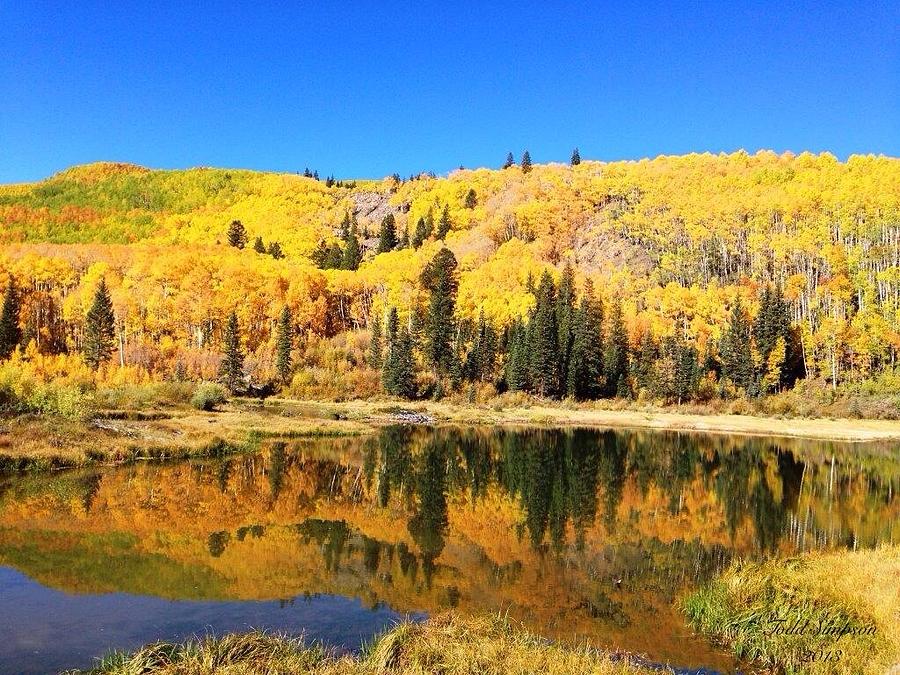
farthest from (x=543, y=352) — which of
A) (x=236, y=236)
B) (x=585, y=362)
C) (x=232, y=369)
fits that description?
(x=236, y=236)

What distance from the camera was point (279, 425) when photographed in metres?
56.6

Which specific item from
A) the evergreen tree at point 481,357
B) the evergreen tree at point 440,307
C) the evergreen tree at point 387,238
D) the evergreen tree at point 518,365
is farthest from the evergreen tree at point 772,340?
the evergreen tree at point 387,238

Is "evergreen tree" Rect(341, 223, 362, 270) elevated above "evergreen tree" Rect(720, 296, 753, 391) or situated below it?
above

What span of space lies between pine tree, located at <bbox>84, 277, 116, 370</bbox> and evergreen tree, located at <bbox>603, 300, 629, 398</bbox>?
73.0 meters

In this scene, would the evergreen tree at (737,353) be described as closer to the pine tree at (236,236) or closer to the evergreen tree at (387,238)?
the evergreen tree at (387,238)

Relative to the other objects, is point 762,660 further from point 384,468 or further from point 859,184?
point 859,184

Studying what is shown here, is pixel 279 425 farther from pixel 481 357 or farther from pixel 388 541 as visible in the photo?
pixel 481 357

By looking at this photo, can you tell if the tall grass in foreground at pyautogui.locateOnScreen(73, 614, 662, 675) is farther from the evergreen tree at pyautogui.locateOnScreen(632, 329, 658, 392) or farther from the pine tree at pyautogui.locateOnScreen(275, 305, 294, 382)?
the evergreen tree at pyautogui.locateOnScreen(632, 329, 658, 392)

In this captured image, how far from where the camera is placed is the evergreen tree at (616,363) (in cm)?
9388

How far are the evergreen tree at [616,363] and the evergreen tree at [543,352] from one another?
7773mm

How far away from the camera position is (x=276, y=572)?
2033 centimetres

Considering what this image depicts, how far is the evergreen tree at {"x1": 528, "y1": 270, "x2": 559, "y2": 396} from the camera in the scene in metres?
91.2

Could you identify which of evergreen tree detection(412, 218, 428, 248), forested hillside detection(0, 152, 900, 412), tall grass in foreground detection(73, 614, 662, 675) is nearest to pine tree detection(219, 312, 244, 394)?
forested hillside detection(0, 152, 900, 412)

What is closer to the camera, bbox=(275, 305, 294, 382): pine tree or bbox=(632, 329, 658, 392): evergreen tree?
bbox=(632, 329, 658, 392): evergreen tree
